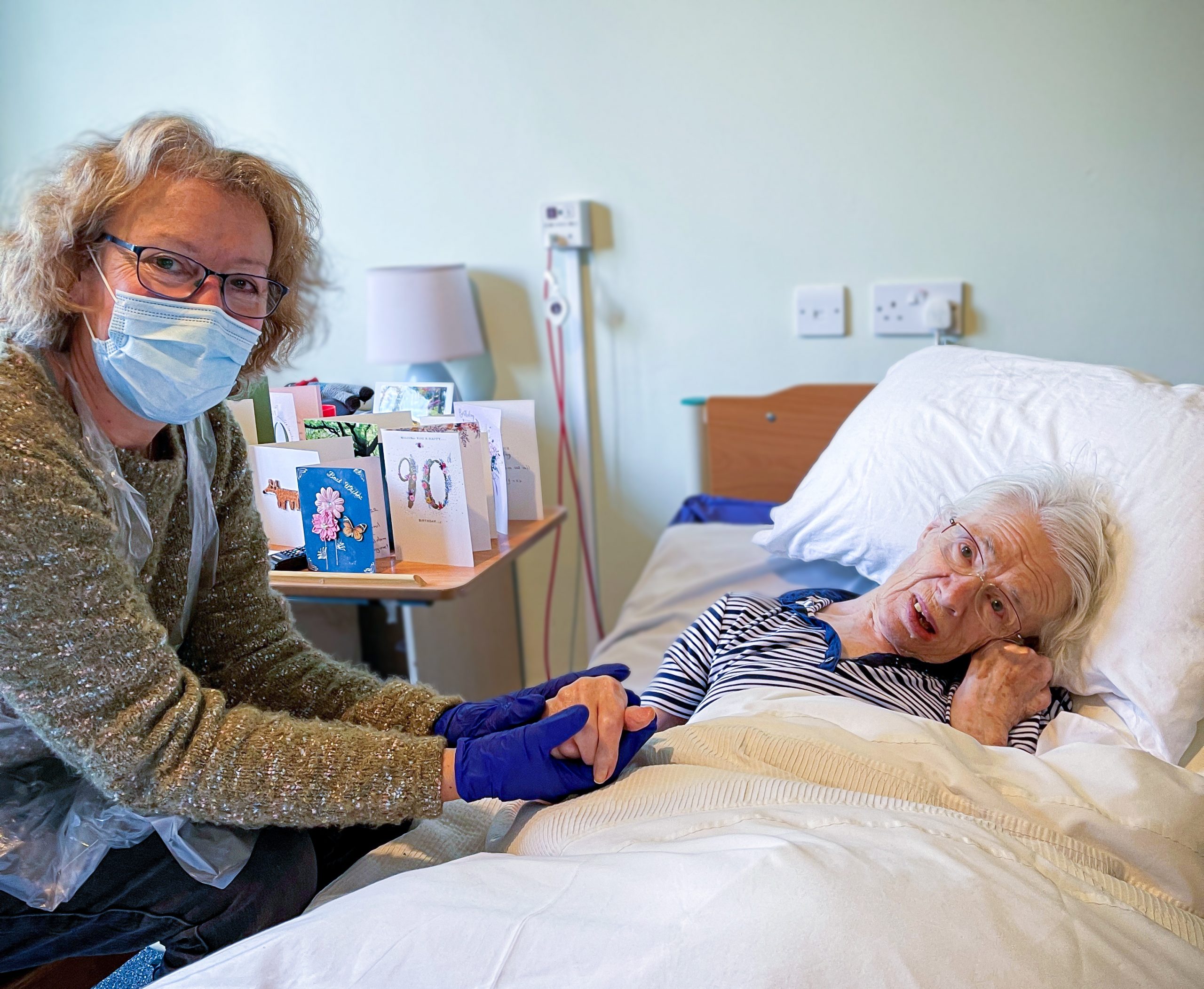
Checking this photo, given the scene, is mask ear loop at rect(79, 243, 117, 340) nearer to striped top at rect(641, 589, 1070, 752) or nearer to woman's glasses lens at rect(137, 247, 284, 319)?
woman's glasses lens at rect(137, 247, 284, 319)

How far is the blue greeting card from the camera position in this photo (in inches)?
62.2

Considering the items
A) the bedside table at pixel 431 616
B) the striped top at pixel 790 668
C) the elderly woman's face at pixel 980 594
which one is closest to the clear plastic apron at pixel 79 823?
the bedside table at pixel 431 616

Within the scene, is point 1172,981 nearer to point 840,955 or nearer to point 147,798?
point 840,955

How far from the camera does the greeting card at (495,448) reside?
1.71 meters

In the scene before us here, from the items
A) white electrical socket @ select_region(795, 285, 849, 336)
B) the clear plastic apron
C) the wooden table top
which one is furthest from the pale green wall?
the clear plastic apron

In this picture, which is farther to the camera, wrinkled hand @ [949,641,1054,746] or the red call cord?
the red call cord

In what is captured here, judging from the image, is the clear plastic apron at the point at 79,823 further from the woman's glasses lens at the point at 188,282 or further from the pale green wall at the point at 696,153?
the pale green wall at the point at 696,153

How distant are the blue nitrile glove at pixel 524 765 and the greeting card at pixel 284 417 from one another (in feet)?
2.70

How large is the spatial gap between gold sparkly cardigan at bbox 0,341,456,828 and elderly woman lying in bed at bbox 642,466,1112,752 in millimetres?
536

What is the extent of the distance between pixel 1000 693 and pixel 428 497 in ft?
2.85

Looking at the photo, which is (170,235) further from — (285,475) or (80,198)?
(285,475)

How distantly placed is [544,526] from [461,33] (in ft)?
4.29

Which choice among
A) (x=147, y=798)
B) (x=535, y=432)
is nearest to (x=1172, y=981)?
(x=147, y=798)

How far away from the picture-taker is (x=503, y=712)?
1110 mm
